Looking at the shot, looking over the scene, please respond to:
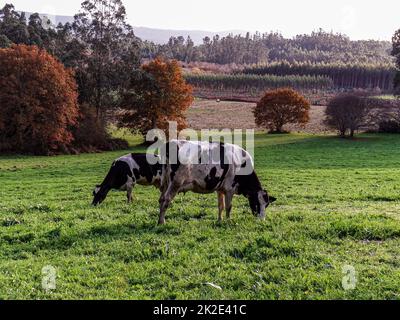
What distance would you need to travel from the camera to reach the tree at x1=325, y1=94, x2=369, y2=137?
64875 millimetres

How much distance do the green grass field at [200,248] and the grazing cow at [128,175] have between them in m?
0.59

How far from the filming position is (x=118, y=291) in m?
8.08

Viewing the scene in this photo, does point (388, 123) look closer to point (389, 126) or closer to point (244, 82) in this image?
point (389, 126)

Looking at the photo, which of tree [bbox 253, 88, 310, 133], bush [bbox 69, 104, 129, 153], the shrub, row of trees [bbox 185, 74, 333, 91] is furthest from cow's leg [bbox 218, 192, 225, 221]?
row of trees [bbox 185, 74, 333, 91]

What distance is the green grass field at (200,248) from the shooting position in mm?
8188

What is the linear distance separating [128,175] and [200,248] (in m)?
8.82

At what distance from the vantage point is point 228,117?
91250 mm

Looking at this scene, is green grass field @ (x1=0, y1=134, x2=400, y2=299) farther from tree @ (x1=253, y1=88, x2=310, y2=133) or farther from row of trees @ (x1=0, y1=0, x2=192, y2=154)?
tree @ (x1=253, y1=88, x2=310, y2=133)

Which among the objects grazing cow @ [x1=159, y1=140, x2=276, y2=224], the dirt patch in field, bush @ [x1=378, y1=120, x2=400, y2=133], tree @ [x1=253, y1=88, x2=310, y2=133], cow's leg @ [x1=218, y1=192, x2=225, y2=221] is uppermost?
grazing cow @ [x1=159, y1=140, x2=276, y2=224]

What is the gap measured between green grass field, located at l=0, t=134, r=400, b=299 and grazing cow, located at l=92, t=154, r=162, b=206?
0.59m

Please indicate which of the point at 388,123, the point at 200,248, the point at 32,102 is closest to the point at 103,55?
the point at 32,102

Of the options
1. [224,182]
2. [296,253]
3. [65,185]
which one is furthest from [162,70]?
[296,253]

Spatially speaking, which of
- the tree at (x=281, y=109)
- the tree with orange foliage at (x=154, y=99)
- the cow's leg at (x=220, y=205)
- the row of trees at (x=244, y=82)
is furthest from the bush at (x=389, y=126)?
the row of trees at (x=244, y=82)

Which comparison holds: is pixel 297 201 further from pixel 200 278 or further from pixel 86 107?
pixel 86 107
